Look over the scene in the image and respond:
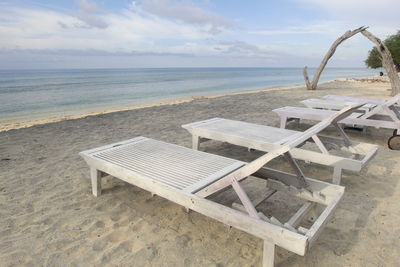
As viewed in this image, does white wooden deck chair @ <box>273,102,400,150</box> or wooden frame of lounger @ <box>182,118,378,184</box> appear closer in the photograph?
wooden frame of lounger @ <box>182,118,378,184</box>

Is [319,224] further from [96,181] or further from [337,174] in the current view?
[96,181]

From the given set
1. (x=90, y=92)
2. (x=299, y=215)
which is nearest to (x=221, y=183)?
(x=299, y=215)

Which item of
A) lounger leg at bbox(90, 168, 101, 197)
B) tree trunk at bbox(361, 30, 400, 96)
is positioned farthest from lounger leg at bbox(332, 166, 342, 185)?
tree trunk at bbox(361, 30, 400, 96)

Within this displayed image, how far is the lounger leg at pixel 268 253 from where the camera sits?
1.92m

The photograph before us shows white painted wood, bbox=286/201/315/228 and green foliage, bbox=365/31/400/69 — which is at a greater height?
green foliage, bbox=365/31/400/69

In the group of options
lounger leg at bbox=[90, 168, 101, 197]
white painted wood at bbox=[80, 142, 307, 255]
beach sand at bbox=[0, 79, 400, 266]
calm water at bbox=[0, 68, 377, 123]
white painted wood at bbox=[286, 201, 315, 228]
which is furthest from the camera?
calm water at bbox=[0, 68, 377, 123]

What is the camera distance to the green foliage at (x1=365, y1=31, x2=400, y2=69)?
113ft

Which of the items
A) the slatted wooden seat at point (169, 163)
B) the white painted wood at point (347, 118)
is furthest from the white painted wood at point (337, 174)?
the white painted wood at point (347, 118)

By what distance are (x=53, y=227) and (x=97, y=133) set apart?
13.6 feet

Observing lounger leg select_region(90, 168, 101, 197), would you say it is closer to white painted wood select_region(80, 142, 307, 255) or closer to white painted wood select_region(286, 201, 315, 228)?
white painted wood select_region(80, 142, 307, 255)

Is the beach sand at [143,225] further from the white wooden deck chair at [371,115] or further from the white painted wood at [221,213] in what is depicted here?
the white wooden deck chair at [371,115]

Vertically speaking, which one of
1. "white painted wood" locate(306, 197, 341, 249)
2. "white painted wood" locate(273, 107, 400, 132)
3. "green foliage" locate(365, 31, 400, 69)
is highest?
"green foliage" locate(365, 31, 400, 69)

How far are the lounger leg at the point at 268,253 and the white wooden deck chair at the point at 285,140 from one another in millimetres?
1646

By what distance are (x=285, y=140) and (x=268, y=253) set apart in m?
2.06
